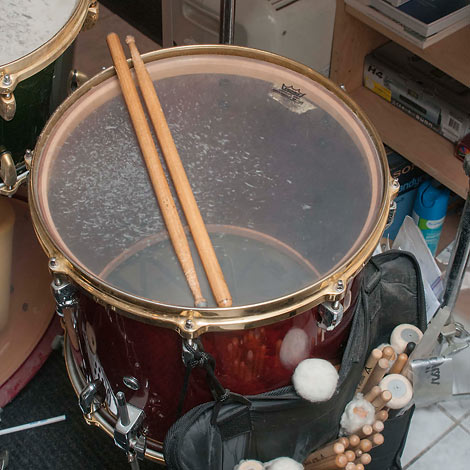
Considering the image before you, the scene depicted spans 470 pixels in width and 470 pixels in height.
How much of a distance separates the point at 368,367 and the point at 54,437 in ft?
2.12

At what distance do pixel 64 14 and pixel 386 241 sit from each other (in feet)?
2.68

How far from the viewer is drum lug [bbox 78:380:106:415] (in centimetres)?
102

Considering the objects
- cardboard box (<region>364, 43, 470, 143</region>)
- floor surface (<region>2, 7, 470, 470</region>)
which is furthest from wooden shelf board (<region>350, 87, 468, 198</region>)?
floor surface (<region>2, 7, 470, 470</region>)

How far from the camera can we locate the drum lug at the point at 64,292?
912 mm

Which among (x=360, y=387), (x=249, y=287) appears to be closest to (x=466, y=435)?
(x=360, y=387)

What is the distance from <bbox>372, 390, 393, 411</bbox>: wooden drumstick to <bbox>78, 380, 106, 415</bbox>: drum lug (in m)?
0.41

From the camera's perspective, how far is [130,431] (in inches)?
39.3

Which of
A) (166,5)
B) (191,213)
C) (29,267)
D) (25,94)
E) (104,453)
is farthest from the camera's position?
(166,5)

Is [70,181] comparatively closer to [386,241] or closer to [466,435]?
[386,241]

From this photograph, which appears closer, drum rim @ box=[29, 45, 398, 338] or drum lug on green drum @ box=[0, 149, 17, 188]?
drum rim @ box=[29, 45, 398, 338]

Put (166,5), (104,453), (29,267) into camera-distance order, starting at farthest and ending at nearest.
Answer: (166,5), (29,267), (104,453)

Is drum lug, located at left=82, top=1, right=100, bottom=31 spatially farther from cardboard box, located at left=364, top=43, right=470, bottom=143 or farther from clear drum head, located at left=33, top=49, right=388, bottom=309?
cardboard box, located at left=364, top=43, right=470, bottom=143

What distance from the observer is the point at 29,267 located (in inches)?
61.5

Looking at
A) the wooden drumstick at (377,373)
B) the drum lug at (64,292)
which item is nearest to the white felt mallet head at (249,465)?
the wooden drumstick at (377,373)
